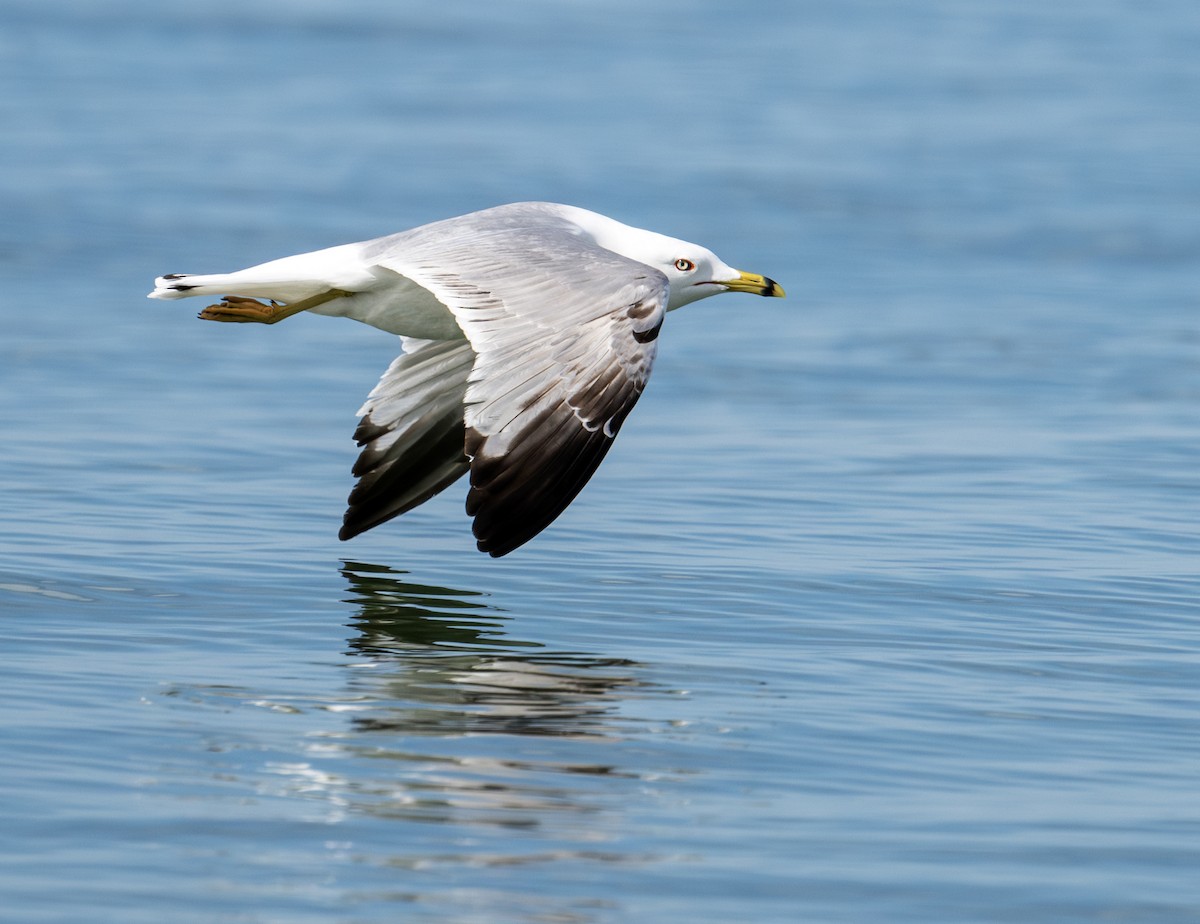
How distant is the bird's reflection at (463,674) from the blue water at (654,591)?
0.03m

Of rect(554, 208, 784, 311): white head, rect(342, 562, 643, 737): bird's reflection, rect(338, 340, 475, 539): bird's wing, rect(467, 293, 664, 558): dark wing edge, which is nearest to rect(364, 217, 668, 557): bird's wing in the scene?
rect(467, 293, 664, 558): dark wing edge

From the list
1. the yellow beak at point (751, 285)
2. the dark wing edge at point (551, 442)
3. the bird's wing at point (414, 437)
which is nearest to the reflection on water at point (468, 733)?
the dark wing edge at point (551, 442)

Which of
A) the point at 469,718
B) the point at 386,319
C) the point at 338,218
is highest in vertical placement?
the point at 386,319

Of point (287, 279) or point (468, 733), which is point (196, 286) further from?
point (468, 733)

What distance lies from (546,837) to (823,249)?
56.0 feet

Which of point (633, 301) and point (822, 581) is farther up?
point (633, 301)

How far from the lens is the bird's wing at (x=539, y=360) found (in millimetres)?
8586

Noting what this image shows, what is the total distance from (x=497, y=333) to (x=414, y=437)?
2327 mm

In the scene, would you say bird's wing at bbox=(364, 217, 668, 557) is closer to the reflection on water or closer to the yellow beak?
the reflection on water

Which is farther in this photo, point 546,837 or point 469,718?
point 469,718

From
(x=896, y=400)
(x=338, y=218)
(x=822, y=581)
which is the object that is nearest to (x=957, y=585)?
(x=822, y=581)

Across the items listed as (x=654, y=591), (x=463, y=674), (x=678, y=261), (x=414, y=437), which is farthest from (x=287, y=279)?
(x=463, y=674)

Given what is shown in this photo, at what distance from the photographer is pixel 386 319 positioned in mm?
10648

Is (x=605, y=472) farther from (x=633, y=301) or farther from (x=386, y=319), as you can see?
(x=633, y=301)
